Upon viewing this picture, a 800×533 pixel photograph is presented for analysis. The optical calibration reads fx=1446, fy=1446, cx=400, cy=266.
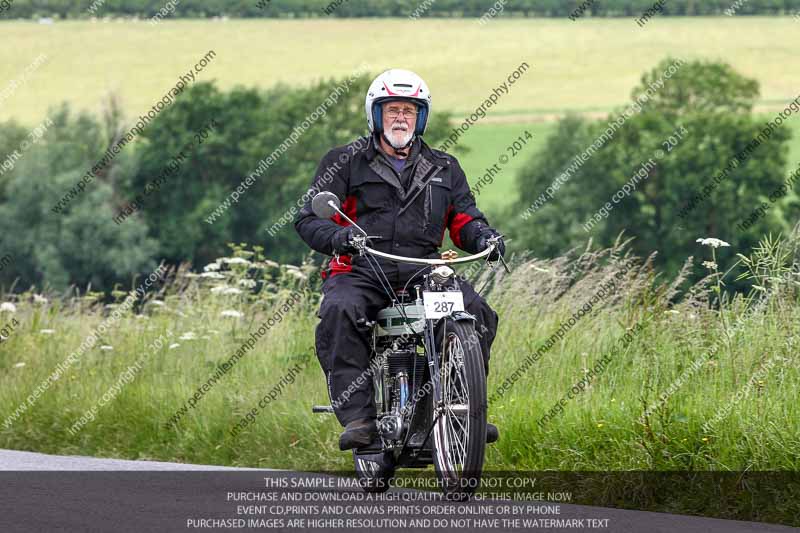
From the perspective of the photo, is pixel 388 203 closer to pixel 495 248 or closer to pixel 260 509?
pixel 495 248

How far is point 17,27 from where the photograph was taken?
8406 centimetres

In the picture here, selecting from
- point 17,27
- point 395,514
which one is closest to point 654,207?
point 17,27

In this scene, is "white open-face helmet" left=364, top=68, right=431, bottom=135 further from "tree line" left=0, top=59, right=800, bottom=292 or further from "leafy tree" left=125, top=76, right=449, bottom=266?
"leafy tree" left=125, top=76, right=449, bottom=266

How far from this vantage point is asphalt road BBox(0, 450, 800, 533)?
6.64m

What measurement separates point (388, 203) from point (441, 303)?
844 mm

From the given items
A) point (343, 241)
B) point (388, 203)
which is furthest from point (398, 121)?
point (343, 241)

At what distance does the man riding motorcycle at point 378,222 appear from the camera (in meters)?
7.84

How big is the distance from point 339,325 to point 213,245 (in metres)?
59.7

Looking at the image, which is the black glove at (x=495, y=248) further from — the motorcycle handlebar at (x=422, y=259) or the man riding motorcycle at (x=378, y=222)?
the motorcycle handlebar at (x=422, y=259)

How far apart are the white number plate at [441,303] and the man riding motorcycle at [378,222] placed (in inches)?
11.2

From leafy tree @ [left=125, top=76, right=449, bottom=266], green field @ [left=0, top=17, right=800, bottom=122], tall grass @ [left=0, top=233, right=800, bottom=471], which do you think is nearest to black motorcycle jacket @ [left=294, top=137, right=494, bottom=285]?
tall grass @ [left=0, top=233, right=800, bottom=471]

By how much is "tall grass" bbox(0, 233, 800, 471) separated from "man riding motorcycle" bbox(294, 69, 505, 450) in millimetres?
1233

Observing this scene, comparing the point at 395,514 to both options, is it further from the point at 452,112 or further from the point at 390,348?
the point at 452,112

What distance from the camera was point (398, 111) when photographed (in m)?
8.12
